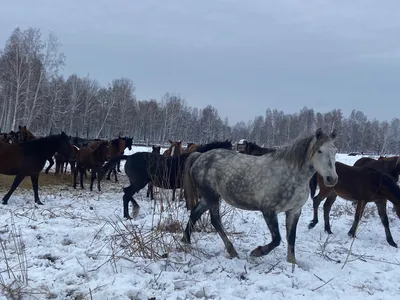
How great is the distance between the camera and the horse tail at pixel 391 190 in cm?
684

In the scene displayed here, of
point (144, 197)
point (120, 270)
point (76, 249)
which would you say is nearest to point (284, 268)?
point (120, 270)

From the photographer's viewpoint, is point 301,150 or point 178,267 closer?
point 178,267

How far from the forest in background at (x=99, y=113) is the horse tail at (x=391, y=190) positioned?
4.20ft

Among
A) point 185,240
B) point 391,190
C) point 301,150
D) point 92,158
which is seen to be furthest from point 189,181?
point 92,158

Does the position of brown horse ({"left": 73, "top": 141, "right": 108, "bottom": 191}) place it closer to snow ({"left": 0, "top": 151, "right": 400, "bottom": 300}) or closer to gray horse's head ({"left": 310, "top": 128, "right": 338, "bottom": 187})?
snow ({"left": 0, "top": 151, "right": 400, "bottom": 300})

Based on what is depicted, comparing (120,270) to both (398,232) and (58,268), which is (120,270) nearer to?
(58,268)

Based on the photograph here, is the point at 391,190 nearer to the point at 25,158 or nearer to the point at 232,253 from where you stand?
the point at 232,253

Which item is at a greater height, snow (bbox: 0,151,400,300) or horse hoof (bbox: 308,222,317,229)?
snow (bbox: 0,151,400,300)

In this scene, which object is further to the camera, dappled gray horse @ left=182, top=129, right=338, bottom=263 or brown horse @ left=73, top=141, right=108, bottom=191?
brown horse @ left=73, top=141, right=108, bottom=191

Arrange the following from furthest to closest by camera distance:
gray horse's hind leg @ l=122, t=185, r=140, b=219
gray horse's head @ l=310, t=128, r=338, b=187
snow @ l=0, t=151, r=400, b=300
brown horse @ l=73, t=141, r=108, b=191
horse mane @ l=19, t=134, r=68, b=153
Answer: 1. brown horse @ l=73, t=141, r=108, b=191
2. horse mane @ l=19, t=134, r=68, b=153
3. gray horse's hind leg @ l=122, t=185, r=140, b=219
4. gray horse's head @ l=310, t=128, r=338, b=187
5. snow @ l=0, t=151, r=400, b=300

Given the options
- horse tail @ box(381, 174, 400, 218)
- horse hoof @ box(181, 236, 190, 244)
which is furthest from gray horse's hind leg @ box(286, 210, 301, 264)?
horse tail @ box(381, 174, 400, 218)

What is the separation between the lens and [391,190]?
688 cm

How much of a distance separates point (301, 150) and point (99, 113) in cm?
5669

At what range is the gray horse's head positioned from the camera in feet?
13.8
